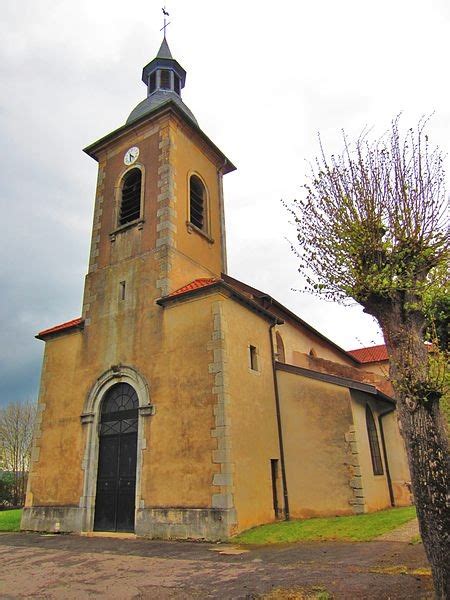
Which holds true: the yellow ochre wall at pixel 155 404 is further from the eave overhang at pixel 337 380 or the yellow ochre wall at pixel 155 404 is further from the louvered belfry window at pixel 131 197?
the louvered belfry window at pixel 131 197

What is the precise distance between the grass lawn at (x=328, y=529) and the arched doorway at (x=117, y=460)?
3702mm

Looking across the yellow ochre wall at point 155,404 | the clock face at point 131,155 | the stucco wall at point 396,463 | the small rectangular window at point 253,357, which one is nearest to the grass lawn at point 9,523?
the yellow ochre wall at point 155,404

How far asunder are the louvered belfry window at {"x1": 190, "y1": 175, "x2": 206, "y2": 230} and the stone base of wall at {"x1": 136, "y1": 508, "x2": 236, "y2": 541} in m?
9.63

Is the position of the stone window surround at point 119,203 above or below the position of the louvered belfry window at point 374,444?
above

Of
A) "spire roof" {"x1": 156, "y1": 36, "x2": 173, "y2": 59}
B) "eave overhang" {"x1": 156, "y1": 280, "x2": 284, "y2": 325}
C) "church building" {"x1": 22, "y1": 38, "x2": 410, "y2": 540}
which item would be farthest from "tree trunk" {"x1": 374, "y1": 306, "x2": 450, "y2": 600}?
"spire roof" {"x1": 156, "y1": 36, "x2": 173, "y2": 59}

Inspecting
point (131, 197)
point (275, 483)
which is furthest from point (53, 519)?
point (131, 197)

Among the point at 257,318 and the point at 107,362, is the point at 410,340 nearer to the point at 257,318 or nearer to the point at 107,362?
the point at 257,318

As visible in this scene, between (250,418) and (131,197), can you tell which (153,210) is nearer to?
(131,197)

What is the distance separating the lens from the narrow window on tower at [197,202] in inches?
648

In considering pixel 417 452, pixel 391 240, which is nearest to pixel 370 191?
pixel 391 240

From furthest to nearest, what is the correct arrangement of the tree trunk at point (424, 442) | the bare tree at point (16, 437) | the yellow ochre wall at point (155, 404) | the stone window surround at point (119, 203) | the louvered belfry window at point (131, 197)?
the bare tree at point (16, 437), the louvered belfry window at point (131, 197), the stone window surround at point (119, 203), the yellow ochre wall at point (155, 404), the tree trunk at point (424, 442)

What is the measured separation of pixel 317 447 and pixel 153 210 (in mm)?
9058

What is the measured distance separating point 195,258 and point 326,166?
778cm

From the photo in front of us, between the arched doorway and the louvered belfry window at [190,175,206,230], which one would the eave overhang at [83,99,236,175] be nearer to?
the louvered belfry window at [190,175,206,230]
